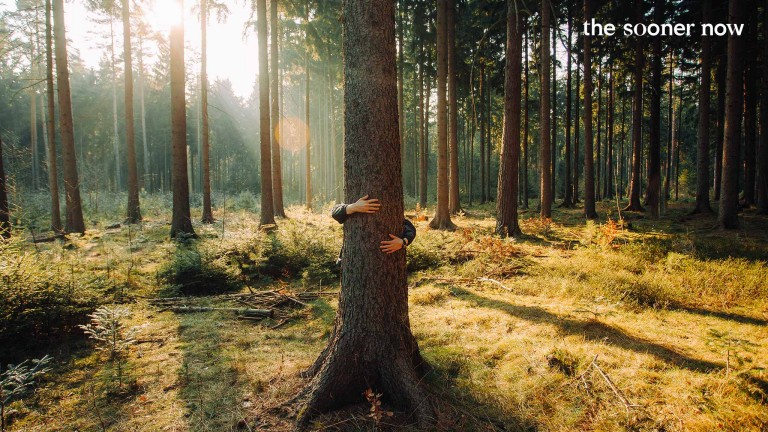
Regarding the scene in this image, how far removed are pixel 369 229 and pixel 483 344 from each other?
242 centimetres

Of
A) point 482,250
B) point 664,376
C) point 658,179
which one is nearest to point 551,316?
point 664,376

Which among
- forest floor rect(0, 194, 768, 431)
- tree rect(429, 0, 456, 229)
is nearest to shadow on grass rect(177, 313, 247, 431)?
forest floor rect(0, 194, 768, 431)

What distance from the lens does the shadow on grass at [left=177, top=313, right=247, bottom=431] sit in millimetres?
3218

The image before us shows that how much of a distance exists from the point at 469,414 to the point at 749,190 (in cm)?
2346

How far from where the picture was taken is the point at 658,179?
15.6m

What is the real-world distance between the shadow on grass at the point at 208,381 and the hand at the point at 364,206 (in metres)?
2.16

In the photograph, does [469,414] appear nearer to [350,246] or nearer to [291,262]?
[350,246]

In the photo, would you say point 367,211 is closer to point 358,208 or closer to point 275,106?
point 358,208

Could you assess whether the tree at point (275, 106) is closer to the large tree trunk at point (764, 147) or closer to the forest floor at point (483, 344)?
the forest floor at point (483, 344)

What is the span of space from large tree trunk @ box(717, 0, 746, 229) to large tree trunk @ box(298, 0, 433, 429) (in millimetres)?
12517

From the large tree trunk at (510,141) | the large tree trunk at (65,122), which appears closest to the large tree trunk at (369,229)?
the large tree trunk at (510,141)

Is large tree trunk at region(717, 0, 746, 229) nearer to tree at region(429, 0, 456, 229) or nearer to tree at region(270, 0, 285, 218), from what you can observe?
tree at region(429, 0, 456, 229)

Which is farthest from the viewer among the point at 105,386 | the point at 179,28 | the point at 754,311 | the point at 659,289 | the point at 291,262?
the point at 179,28

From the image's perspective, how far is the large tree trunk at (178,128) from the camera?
11422 mm
